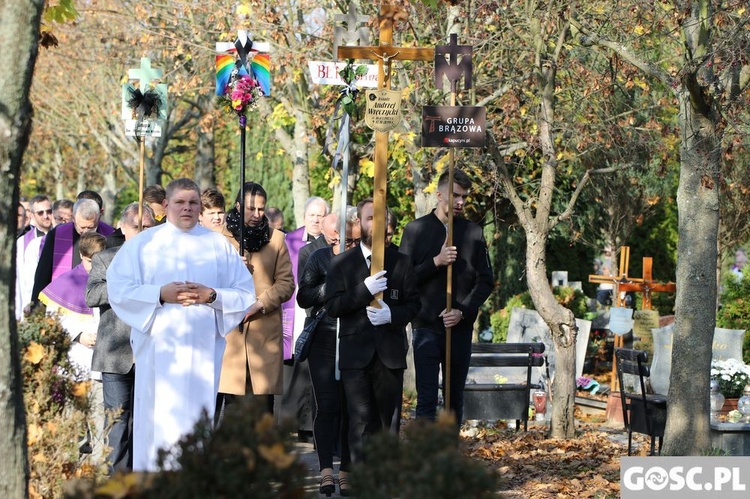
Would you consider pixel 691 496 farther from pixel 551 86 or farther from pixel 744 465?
pixel 551 86

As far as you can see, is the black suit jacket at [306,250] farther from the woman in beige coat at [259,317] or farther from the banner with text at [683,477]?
the banner with text at [683,477]

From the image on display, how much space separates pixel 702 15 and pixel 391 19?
230 cm

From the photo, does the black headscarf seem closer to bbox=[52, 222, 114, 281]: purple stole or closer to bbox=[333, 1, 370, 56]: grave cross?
bbox=[333, 1, 370, 56]: grave cross

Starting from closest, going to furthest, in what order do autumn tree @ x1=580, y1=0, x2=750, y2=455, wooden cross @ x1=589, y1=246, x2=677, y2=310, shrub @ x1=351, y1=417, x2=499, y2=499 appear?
shrub @ x1=351, y1=417, x2=499, y2=499
autumn tree @ x1=580, y1=0, x2=750, y2=455
wooden cross @ x1=589, y1=246, x2=677, y2=310

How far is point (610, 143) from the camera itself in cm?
1490

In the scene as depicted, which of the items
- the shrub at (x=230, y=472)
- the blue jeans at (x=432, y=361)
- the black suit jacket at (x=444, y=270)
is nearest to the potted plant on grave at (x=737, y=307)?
the black suit jacket at (x=444, y=270)

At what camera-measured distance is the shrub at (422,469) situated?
3490mm

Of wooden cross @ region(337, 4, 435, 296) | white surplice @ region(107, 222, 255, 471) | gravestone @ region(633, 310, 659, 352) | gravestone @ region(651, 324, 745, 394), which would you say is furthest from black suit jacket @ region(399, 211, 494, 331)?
gravestone @ region(633, 310, 659, 352)

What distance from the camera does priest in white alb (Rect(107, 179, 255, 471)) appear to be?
7.46m

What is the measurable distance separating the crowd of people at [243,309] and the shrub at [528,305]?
10.8 m

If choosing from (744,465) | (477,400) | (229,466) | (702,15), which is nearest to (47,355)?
(229,466)

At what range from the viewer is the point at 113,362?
8.59 m

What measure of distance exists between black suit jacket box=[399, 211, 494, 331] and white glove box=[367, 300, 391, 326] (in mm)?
1123

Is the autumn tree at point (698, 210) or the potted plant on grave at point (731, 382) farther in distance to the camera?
the potted plant on grave at point (731, 382)
